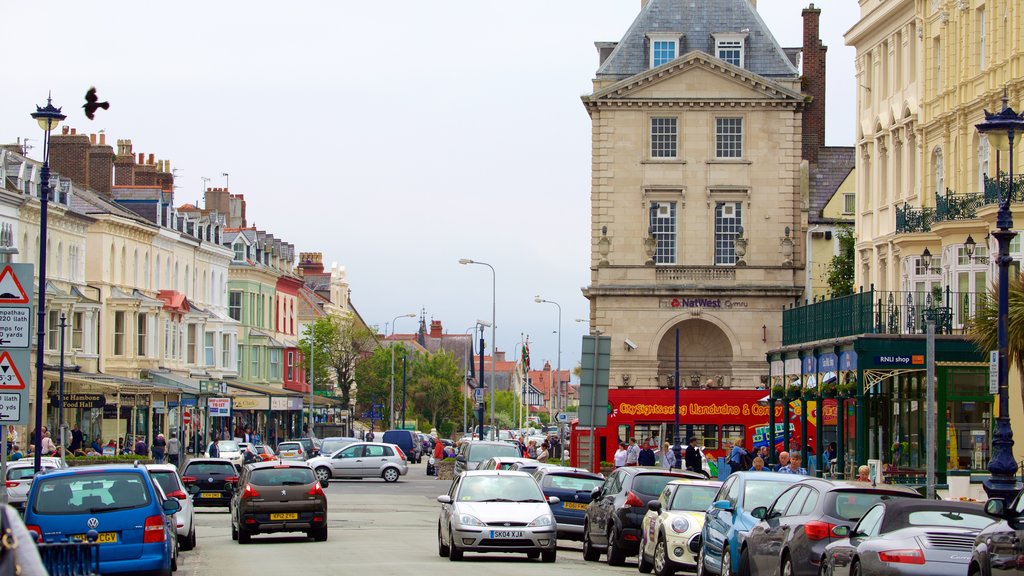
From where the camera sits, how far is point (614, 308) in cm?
6756

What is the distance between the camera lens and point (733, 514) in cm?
2042

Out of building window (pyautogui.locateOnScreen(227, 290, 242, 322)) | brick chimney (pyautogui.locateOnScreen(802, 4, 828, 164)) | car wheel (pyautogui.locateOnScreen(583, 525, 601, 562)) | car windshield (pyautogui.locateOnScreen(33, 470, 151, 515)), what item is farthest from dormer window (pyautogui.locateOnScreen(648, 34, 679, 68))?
car windshield (pyautogui.locateOnScreen(33, 470, 151, 515))

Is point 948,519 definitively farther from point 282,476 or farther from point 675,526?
point 282,476

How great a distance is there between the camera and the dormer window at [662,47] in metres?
70.6

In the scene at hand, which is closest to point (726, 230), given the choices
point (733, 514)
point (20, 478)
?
point (20, 478)

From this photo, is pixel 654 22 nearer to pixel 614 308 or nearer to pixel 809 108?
pixel 809 108

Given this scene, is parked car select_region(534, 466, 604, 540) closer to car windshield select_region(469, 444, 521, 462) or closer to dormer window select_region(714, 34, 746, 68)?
car windshield select_region(469, 444, 521, 462)

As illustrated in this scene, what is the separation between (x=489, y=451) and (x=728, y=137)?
78.4 feet

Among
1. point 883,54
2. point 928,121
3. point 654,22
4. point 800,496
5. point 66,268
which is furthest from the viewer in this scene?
point 654,22

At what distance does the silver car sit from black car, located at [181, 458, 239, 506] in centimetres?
1714

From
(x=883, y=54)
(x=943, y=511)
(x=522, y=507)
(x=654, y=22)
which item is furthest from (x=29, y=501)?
(x=654, y=22)

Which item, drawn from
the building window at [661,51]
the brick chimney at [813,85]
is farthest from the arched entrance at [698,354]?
the building window at [661,51]

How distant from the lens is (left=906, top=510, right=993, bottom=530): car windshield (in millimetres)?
16141

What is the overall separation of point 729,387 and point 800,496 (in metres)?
48.8
